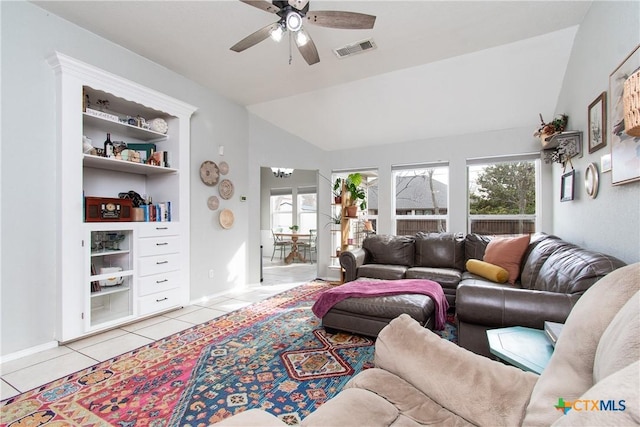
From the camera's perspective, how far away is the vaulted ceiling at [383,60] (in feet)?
8.44

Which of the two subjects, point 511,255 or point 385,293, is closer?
point 385,293

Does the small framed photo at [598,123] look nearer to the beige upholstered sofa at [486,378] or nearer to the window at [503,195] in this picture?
the window at [503,195]

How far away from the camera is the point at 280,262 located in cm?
752

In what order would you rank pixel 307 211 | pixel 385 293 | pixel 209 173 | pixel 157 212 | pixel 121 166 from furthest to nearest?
1. pixel 307 211
2. pixel 209 173
3. pixel 157 212
4. pixel 121 166
5. pixel 385 293

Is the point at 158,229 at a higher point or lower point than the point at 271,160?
lower

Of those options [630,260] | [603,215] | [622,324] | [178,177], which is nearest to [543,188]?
[603,215]

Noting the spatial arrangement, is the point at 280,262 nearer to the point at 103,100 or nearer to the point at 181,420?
the point at 103,100

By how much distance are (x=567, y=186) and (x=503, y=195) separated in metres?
1.15

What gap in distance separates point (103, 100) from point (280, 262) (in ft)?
17.1

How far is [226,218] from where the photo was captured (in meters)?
4.23

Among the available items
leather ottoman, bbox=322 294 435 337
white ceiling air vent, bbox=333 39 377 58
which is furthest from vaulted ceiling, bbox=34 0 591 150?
leather ottoman, bbox=322 294 435 337

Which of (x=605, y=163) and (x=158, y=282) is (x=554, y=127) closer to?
(x=605, y=163)

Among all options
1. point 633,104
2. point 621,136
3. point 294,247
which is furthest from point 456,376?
point 294,247

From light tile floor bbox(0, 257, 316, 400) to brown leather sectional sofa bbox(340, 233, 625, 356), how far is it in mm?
1703
